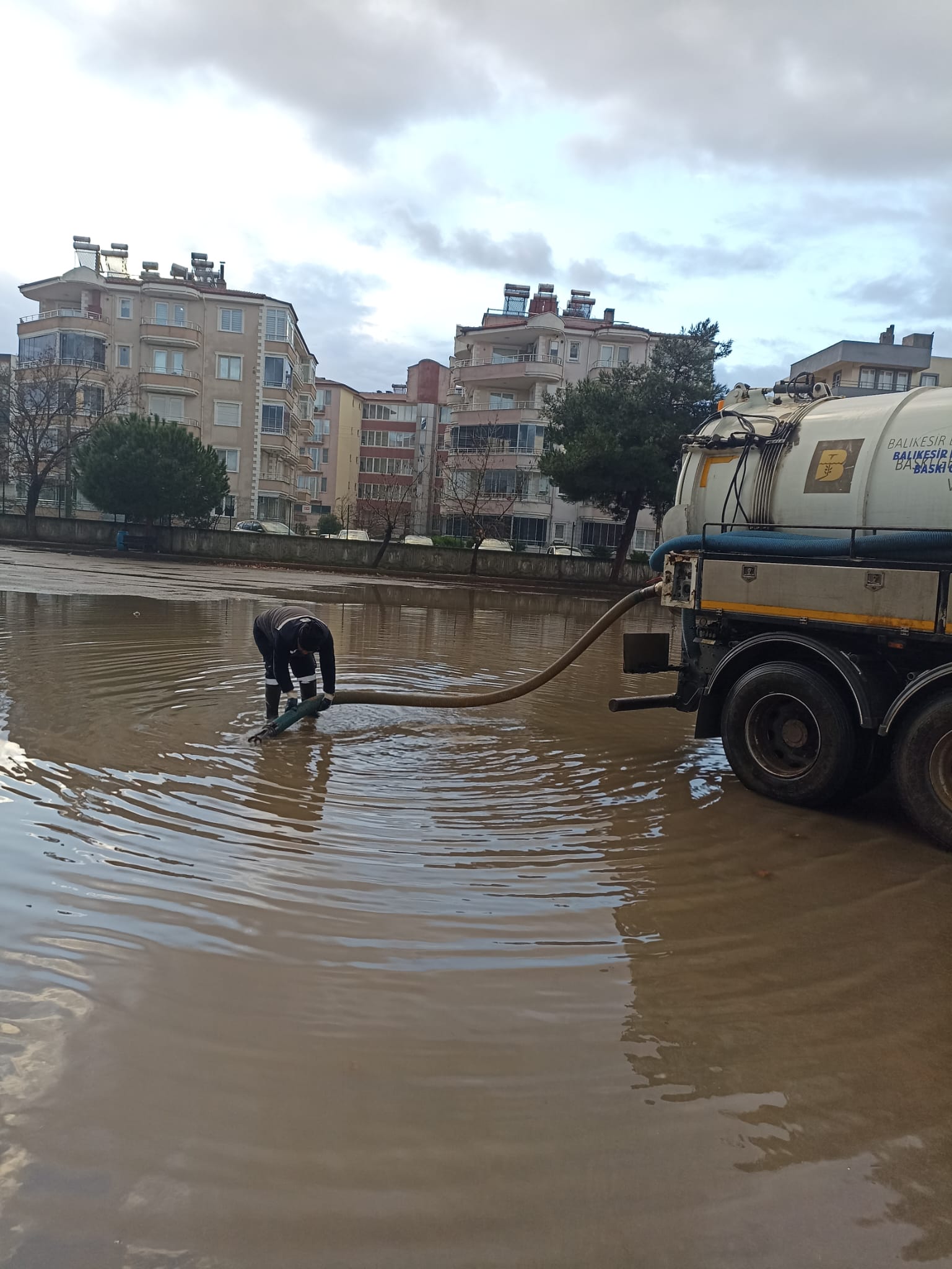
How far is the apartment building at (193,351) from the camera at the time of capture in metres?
57.0

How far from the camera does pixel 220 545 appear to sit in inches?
1734

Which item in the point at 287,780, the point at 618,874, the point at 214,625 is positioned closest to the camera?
the point at 618,874

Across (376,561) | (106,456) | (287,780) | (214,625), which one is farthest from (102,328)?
(287,780)

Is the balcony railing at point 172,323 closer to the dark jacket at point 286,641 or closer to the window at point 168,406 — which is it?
the window at point 168,406

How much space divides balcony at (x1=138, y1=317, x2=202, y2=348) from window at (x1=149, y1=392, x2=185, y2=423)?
124 inches

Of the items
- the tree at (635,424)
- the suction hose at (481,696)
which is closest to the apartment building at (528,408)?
the tree at (635,424)

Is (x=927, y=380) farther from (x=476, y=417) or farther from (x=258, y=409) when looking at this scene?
(x=258, y=409)

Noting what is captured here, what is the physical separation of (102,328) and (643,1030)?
2436 inches

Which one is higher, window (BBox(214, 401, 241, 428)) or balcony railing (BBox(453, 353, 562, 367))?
balcony railing (BBox(453, 353, 562, 367))

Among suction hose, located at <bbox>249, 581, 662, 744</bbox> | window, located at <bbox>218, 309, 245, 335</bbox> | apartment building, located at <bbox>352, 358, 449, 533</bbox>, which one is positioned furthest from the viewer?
apartment building, located at <bbox>352, 358, 449, 533</bbox>

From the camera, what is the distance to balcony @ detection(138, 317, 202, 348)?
5684cm

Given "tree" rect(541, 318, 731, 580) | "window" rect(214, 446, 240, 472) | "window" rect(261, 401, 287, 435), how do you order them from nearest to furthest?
1. "tree" rect(541, 318, 731, 580)
2. "window" rect(214, 446, 240, 472)
3. "window" rect(261, 401, 287, 435)

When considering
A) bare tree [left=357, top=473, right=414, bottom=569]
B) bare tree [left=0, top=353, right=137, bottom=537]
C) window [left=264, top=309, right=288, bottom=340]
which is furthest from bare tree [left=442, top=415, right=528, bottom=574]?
bare tree [left=0, top=353, right=137, bottom=537]

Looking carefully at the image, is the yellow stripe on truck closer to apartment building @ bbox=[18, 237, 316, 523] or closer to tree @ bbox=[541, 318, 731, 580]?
tree @ bbox=[541, 318, 731, 580]
